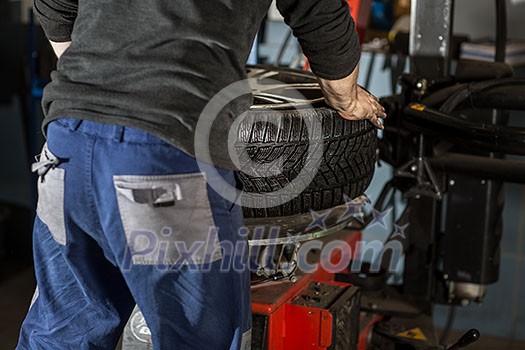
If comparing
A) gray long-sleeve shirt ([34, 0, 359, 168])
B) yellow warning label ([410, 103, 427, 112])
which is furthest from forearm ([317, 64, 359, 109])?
yellow warning label ([410, 103, 427, 112])

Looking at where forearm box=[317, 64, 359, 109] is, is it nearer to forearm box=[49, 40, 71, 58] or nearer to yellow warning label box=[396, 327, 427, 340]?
forearm box=[49, 40, 71, 58]

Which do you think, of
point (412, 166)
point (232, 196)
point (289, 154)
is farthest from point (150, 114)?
point (412, 166)

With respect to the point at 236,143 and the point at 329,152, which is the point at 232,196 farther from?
the point at 329,152

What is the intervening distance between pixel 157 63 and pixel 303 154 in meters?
0.45

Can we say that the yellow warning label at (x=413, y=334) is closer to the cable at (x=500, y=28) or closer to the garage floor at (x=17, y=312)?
the garage floor at (x=17, y=312)

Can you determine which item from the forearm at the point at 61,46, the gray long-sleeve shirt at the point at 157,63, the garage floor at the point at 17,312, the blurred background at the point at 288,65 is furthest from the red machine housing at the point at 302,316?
the garage floor at the point at 17,312

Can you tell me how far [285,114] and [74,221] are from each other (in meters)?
0.47

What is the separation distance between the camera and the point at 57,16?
5.21ft

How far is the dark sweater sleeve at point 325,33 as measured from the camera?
141 centimetres

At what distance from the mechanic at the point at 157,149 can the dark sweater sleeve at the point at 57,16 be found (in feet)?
0.60

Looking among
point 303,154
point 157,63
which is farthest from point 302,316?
point 157,63

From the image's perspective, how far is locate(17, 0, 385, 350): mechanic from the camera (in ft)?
4.27

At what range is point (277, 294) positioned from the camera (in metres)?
1.84

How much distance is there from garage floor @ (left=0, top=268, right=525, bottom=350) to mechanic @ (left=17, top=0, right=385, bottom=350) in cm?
142
